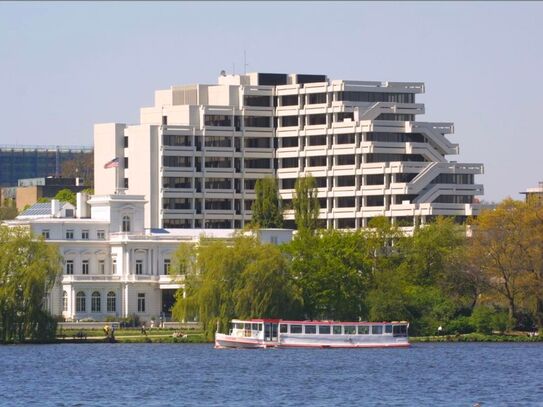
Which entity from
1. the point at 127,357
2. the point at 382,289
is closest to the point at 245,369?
the point at 127,357

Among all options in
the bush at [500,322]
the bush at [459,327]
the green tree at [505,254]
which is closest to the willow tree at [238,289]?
the bush at [459,327]

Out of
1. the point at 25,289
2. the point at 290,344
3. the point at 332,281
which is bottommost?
the point at 290,344

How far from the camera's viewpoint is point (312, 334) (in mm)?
177375

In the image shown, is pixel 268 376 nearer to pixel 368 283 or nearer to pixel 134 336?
Answer: pixel 134 336

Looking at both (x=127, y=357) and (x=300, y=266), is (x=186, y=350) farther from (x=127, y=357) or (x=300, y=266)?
(x=300, y=266)

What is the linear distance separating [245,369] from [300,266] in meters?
41.3

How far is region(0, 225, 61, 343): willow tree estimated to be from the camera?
17462 cm

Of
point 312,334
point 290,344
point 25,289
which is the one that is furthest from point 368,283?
point 25,289

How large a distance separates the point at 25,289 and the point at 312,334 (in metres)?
25.1

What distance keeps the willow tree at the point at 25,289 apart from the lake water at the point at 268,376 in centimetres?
190

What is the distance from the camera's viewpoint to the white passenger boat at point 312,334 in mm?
175000

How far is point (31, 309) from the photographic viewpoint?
175000 millimetres

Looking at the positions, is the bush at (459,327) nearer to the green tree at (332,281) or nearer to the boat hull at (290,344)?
the green tree at (332,281)

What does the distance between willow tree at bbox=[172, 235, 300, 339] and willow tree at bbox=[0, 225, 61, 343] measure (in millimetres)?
12252
